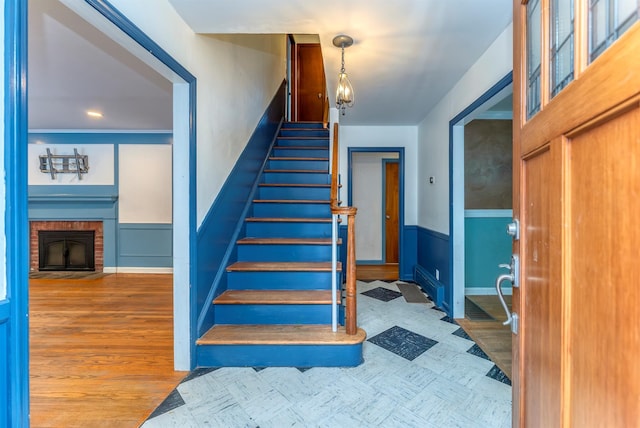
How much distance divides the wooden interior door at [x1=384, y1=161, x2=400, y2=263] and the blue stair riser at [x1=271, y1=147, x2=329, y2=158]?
1.72 metres

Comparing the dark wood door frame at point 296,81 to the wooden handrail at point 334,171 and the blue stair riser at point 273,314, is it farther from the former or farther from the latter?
the blue stair riser at point 273,314

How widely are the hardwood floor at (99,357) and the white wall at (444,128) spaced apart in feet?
9.14

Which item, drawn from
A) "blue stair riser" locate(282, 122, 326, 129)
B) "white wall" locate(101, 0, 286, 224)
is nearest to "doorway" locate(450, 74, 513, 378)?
"blue stair riser" locate(282, 122, 326, 129)

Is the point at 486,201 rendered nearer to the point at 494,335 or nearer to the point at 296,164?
the point at 494,335

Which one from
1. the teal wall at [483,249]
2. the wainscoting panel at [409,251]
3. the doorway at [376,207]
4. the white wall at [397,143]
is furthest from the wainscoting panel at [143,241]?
the teal wall at [483,249]

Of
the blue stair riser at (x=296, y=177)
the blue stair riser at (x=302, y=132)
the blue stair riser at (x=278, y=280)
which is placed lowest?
the blue stair riser at (x=278, y=280)

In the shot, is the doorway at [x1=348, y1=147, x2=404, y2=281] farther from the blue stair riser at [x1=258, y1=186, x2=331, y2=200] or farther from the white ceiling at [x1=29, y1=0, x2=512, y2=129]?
the blue stair riser at [x1=258, y1=186, x2=331, y2=200]

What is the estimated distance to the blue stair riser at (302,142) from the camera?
14.1ft

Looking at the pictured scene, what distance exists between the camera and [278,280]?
7.67 ft

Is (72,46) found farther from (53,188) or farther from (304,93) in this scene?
(304,93)

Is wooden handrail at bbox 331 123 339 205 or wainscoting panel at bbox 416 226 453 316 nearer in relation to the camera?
wooden handrail at bbox 331 123 339 205

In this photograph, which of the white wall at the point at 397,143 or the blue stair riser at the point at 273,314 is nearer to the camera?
the blue stair riser at the point at 273,314

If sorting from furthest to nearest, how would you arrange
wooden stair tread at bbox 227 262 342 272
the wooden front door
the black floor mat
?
the black floor mat < wooden stair tread at bbox 227 262 342 272 < the wooden front door

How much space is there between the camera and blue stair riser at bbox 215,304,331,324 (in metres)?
2.10
